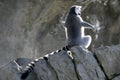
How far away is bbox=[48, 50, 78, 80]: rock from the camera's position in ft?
36.1

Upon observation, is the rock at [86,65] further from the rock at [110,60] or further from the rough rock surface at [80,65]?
the rock at [110,60]

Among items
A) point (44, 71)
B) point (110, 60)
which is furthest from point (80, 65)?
point (44, 71)

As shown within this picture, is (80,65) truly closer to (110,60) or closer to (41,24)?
(110,60)

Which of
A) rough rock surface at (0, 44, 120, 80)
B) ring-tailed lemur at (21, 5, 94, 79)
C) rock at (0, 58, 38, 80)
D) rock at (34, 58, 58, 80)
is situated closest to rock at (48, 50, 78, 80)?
rough rock surface at (0, 44, 120, 80)

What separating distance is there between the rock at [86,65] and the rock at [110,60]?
0.51 ft

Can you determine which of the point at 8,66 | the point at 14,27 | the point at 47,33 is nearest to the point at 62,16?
the point at 47,33

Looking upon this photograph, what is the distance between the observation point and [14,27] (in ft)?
68.0

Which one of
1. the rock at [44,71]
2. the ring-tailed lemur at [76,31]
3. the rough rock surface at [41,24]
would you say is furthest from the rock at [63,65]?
the rough rock surface at [41,24]

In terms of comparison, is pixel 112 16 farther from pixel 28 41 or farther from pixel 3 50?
pixel 3 50

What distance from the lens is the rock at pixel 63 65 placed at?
11.0m

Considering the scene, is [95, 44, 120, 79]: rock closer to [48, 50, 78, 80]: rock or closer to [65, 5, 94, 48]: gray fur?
[48, 50, 78, 80]: rock

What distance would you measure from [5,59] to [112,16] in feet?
19.5

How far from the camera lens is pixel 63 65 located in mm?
11141

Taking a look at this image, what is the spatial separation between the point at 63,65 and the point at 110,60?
1.28 metres
